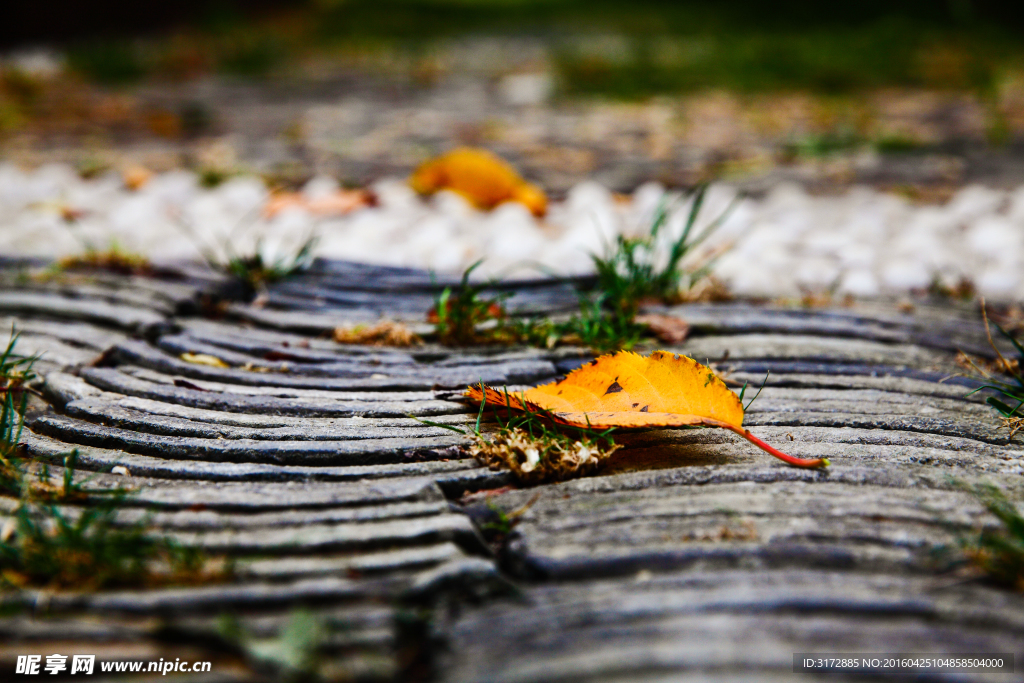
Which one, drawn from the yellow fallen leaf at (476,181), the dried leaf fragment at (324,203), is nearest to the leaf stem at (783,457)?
the yellow fallen leaf at (476,181)

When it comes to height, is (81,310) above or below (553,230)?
below

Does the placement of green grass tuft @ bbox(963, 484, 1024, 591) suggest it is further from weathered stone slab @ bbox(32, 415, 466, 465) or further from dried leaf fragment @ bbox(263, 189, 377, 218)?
dried leaf fragment @ bbox(263, 189, 377, 218)

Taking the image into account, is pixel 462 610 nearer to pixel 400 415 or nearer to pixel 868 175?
pixel 400 415

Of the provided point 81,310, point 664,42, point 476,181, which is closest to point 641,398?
point 81,310

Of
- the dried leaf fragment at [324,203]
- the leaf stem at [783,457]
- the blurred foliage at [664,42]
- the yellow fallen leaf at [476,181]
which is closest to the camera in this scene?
the leaf stem at [783,457]

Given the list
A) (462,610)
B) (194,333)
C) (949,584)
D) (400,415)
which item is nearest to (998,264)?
(949,584)

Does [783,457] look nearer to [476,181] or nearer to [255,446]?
[255,446]

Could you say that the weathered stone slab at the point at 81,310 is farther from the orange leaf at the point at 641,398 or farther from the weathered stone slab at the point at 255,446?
the orange leaf at the point at 641,398
